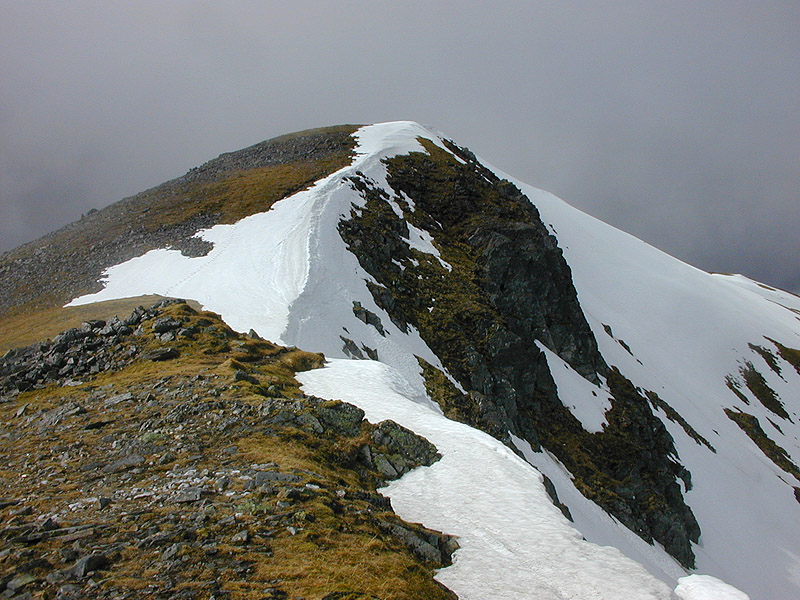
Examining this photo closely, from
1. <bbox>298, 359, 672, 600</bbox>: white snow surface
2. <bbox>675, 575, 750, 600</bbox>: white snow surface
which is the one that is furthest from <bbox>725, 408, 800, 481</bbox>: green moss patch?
<bbox>675, 575, 750, 600</bbox>: white snow surface

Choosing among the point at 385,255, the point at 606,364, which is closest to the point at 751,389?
the point at 606,364

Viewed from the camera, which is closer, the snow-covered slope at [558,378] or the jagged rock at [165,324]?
the snow-covered slope at [558,378]

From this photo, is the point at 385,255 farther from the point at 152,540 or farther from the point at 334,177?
the point at 152,540

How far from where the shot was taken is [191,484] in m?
10.9

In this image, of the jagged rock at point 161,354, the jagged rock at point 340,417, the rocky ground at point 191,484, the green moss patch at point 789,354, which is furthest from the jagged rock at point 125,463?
the green moss patch at point 789,354

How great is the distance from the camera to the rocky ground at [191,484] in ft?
25.7

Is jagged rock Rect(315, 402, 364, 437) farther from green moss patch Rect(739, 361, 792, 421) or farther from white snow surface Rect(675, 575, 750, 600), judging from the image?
green moss patch Rect(739, 361, 792, 421)

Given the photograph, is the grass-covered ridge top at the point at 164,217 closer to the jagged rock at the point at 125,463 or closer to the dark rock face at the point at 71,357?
the dark rock face at the point at 71,357

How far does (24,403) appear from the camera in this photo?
57.5 feet

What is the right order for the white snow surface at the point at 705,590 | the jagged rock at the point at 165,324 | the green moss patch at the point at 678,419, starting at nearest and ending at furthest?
the white snow surface at the point at 705,590, the jagged rock at the point at 165,324, the green moss patch at the point at 678,419

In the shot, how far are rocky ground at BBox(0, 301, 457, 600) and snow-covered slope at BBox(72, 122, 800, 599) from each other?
1.70 metres

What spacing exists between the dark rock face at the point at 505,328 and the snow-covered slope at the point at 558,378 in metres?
1.82

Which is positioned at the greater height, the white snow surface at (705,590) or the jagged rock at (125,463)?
the white snow surface at (705,590)

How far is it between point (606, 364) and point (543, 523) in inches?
2110
